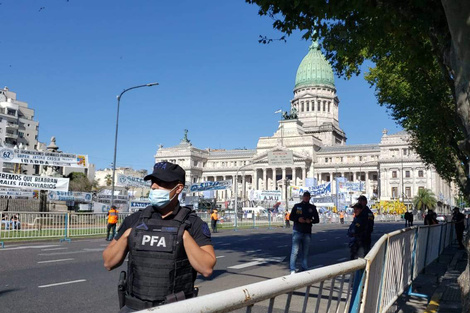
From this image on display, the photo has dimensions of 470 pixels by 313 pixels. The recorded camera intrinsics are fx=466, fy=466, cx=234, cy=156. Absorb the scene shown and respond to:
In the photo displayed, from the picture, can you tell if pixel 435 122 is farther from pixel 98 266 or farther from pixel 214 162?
pixel 214 162

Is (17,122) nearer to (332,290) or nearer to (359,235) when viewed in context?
(359,235)

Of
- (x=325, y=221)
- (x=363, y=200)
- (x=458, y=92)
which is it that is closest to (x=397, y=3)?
(x=458, y=92)

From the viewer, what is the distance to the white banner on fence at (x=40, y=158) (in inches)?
875

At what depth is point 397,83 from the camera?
2420 centimetres

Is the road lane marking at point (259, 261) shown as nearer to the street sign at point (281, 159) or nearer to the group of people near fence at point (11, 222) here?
the group of people near fence at point (11, 222)

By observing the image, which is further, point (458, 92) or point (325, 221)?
point (325, 221)

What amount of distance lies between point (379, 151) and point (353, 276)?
10326cm

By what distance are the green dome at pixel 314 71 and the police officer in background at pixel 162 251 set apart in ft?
384

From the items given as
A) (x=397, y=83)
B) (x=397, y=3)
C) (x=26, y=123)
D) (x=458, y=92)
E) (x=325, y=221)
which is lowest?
(x=325, y=221)

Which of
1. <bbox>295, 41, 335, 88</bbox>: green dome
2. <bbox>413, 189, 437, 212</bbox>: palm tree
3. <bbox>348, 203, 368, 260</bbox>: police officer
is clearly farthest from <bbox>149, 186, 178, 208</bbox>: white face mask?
<bbox>295, 41, 335, 88</bbox>: green dome

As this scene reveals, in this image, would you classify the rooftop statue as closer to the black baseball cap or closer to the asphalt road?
the asphalt road

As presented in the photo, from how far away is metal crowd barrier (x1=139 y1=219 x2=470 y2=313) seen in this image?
7.30 ft

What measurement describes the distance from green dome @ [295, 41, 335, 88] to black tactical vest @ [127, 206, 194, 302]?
117 m

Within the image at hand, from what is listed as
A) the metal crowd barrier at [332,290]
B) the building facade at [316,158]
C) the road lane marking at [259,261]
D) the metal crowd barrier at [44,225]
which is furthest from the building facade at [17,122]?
the metal crowd barrier at [332,290]
